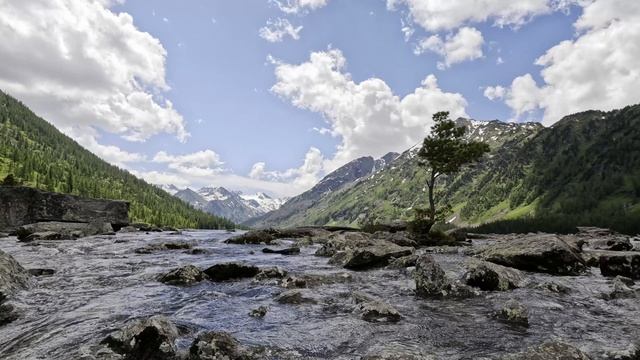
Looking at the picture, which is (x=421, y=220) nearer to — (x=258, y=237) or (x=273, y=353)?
(x=258, y=237)

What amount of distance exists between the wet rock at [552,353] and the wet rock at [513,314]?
386 centimetres

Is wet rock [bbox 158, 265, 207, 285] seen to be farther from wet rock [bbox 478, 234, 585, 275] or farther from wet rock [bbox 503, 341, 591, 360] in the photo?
wet rock [bbox 478, 234, 585, 275]

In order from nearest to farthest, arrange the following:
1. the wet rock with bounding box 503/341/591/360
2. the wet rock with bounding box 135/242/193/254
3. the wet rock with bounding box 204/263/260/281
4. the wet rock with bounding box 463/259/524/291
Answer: the wet rock with bounding box 503/341/591/360 → the wet rock with bounding box 463/259/524/291 → the wet rock with bounding box 204/263/260/281 → the wet rock with bounding box 135/242/193/254

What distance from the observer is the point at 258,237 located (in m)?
57.7

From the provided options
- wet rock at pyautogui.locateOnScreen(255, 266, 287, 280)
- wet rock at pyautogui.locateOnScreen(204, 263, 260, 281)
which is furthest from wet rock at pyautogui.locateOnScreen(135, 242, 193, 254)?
wet rock at pyautogui.locateOnScreen(255, 266, 287, 280)

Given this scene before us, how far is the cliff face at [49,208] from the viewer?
77000 mm

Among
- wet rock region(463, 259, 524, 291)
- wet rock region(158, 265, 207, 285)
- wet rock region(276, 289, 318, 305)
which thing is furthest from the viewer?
A: wet rock region(158, 265, 207, 285)

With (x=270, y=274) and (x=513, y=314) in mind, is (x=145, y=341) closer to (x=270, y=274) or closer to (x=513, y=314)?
(x=513, y=314)

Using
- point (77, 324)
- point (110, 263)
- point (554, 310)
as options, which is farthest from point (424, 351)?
point (110, 263)

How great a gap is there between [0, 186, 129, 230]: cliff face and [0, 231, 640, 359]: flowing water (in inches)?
2857

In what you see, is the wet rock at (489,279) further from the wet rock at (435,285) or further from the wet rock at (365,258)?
the wet rock at (365,258)

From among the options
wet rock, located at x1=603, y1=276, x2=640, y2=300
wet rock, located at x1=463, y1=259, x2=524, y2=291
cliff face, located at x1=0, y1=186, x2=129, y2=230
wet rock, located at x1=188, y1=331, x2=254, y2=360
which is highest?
cliff face, located at x1=0, y1=186, x2=129, y2=230

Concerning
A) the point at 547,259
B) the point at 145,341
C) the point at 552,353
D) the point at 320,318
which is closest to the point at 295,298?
the point at 320,318

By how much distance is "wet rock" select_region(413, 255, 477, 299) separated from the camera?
1695 cm
